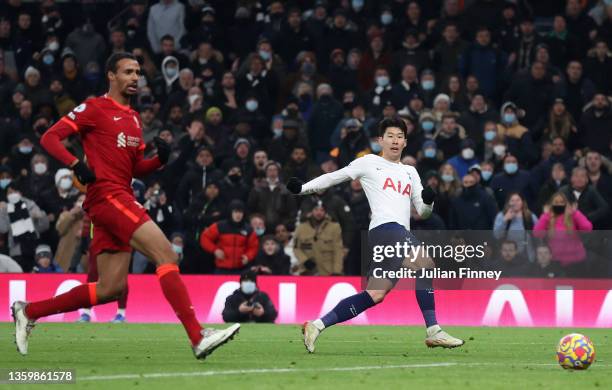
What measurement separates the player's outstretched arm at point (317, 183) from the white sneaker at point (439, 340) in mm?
1725

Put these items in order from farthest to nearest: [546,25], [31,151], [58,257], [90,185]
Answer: [546,25] → [31,151] → [58,257] → [90,185]

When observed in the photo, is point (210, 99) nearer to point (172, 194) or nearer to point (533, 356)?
point (172, 194)

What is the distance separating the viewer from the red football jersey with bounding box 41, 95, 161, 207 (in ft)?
38.5

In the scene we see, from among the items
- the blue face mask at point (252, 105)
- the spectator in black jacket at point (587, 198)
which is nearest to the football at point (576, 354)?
the spectator in black jacket at point (587, 198)

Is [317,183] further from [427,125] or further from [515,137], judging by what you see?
[515,137]

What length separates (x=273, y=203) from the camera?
22.8 m

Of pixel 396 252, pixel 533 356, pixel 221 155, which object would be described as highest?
pixel 221 155

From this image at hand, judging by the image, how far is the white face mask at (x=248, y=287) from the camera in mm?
20703

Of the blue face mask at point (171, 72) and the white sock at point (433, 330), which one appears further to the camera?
the blue face mask at point (171, 72)

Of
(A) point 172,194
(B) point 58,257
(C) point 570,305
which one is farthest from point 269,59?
(C) point 570,305

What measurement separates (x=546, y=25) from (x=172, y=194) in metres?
9.34

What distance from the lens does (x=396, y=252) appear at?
13141mm

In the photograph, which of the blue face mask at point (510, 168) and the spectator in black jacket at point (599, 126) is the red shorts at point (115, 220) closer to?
the blue face mask at point (510, 168)

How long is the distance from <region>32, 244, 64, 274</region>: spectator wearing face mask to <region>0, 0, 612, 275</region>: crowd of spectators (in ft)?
0.15
